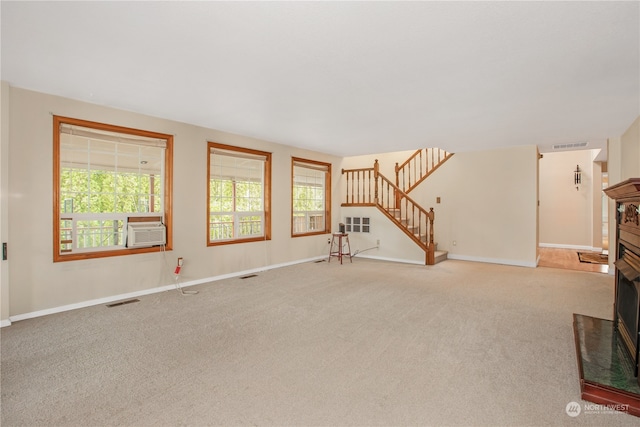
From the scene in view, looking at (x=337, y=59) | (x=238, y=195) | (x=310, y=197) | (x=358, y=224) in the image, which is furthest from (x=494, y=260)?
(x=337, y=59)

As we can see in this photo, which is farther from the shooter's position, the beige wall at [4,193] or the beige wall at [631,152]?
the beige wall at [631,152]

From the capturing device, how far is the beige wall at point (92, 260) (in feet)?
10.8

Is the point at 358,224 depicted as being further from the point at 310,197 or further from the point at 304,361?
the point at 304,361

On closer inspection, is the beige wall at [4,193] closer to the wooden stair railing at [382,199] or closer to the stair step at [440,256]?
the wooden stair railing at [382,199]

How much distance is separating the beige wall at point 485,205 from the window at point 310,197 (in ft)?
4.27

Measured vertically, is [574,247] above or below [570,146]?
below

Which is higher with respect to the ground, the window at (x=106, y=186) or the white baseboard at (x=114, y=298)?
the window at (x=106, y=186)

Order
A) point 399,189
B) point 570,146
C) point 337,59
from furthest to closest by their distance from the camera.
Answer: point 399,189, point 570,146, point 337,59

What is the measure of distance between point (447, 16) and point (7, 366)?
405cm

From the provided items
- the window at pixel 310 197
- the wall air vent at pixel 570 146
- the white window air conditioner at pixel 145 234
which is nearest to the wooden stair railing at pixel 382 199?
the window at pixel 310 197

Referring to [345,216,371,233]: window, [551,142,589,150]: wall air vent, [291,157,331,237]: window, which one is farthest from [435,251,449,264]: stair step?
[551,142,589,150]: wall air vent

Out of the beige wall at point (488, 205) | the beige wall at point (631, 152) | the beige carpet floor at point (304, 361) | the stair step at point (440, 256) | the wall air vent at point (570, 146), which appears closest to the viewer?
the beige carpet floor at point (304, 361)

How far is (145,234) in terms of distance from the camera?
4.17 metres

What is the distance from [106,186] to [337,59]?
3374mm
